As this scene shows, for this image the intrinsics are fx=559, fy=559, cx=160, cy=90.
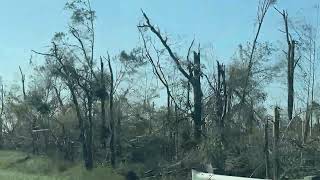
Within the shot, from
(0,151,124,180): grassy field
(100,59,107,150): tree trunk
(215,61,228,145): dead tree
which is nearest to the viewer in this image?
(215,61,228,145): dead tree

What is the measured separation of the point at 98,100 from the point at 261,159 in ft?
82.8

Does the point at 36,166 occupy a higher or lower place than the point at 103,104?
lower

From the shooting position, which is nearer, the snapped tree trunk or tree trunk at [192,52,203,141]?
tree trunk at [192,52,203,141]

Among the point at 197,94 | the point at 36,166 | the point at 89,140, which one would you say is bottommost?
the point at 36,166

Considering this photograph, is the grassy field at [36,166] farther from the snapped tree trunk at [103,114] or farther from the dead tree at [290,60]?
the dead tree at [290,60]

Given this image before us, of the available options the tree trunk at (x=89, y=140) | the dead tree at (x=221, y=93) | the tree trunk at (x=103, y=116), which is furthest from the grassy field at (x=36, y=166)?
the dead tree at (x=221, y=93)

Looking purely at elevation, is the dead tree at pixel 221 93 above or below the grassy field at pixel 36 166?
above

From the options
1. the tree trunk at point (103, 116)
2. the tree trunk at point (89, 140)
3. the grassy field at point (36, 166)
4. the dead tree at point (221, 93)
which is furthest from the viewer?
the tree trunk at point (103, 116)

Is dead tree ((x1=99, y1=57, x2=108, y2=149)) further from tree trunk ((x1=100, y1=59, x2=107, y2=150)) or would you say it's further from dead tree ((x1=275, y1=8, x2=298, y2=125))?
dead tree ((x1=275, y1=8, x2=298, y2=125))

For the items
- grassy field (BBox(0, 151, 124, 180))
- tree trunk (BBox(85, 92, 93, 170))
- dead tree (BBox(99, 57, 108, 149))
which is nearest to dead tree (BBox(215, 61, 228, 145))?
grassy field (BBox(0, 151, 124, 180))

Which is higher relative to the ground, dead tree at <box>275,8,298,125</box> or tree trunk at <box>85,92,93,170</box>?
dead tree at <box>275,8,298,125</box>

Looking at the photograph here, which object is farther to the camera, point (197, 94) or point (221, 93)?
point (197, 94)

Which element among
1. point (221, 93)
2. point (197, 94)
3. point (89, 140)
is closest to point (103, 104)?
point (89, 140)

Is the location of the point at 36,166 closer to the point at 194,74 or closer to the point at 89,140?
the point at 89,140
